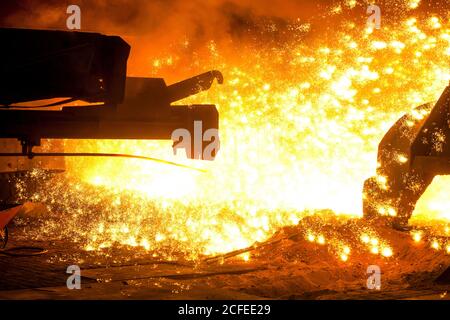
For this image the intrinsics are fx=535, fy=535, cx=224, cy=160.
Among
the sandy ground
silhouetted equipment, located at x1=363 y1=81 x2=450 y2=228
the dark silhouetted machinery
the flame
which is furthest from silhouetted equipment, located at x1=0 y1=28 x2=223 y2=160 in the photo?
the flame

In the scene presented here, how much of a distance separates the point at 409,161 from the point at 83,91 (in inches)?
178

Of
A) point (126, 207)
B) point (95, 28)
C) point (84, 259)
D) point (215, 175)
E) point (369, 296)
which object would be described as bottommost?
point (369, 296)

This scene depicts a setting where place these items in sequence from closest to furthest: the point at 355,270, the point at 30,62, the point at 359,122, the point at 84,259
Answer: the point at 30,62
the point at 355,270
the point at 84,259
the point at 359,122

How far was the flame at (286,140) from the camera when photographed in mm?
11352

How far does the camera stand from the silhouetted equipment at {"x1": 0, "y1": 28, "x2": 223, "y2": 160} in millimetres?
4512

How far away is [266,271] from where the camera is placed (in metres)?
7.25

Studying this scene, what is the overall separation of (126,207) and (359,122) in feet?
→ 21.5

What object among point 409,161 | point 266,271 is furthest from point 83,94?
point 409,161

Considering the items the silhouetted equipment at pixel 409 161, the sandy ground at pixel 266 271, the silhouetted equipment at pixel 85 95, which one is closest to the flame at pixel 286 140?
the sandy ground at pixel 266 271

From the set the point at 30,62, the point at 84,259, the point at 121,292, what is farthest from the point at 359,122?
the point at 30,62

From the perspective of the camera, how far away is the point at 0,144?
1302cm

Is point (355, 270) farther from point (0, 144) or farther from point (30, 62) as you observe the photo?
point (0, 144)

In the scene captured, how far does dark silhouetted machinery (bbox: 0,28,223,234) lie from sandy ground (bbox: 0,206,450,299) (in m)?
1.63

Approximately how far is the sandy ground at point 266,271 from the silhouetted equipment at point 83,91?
1.66m
